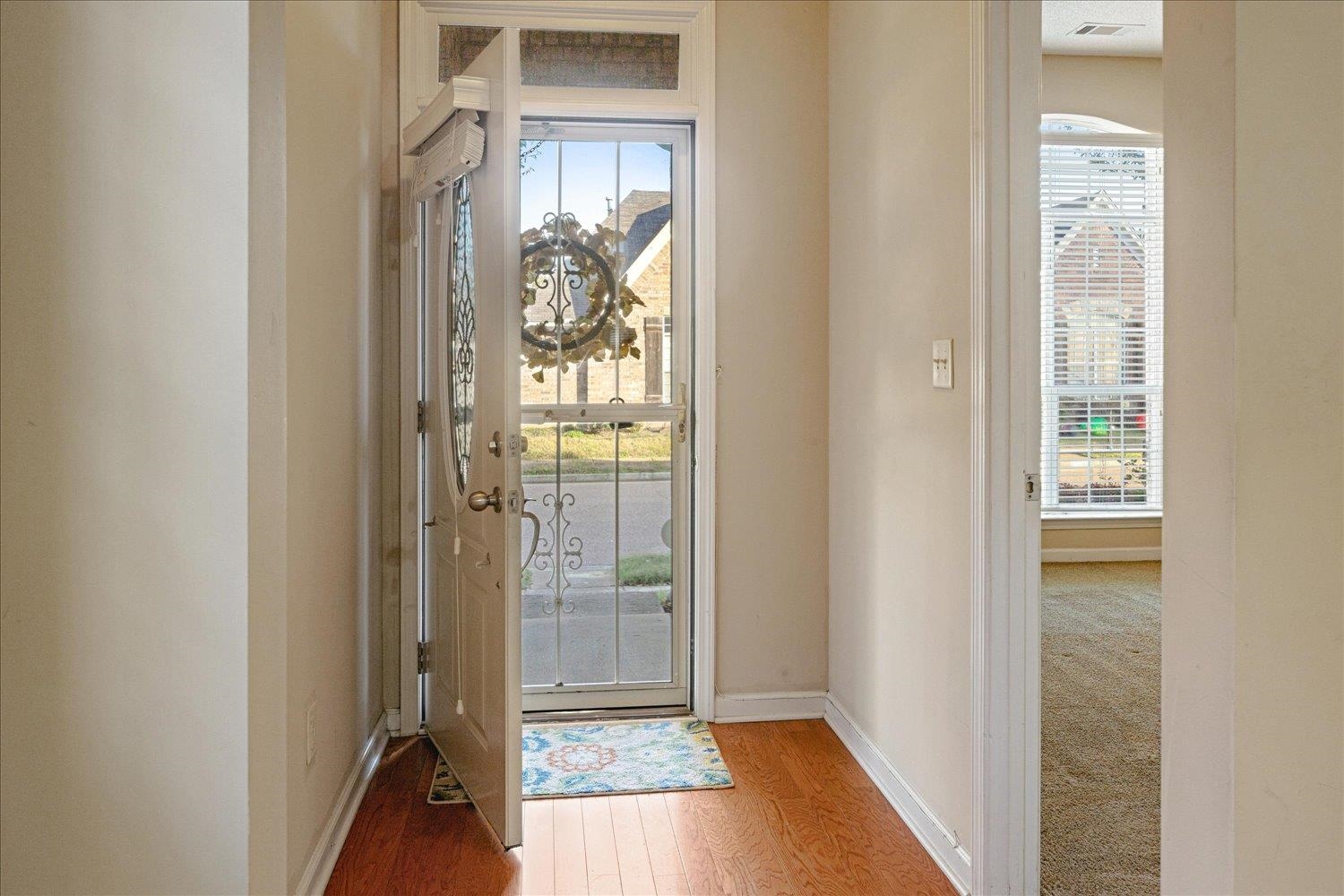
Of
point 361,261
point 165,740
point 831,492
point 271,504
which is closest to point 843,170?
point 831,492

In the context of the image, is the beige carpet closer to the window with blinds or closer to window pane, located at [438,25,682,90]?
the window with blinds

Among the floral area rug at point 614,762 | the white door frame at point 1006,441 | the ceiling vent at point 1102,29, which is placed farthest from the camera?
the ceiling vent at point 1102,29

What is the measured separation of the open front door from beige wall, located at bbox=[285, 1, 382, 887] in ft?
0.66

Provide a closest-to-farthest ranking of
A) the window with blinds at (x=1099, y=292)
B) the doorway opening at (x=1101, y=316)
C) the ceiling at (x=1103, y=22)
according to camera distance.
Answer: the ceiling at (x=1103, y=22) → the doorway opening at (x=1101, y=316) → the window with blinds at (x=1099, y=292)

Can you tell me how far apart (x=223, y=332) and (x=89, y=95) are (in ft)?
0.89

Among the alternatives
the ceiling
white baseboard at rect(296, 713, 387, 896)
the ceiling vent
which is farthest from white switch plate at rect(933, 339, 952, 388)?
the ceiling vent

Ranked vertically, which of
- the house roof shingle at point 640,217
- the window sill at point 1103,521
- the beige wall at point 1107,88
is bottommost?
the window sill at point 1103,521

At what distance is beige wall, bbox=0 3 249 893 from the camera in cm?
94

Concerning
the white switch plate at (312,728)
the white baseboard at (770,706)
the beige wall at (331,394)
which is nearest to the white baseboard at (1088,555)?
the white baseboard at (770,706)

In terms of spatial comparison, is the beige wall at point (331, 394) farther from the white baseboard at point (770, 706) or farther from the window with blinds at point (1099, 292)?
the window with blinds at point (1099, 292)

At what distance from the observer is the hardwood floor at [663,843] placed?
88.7 inches

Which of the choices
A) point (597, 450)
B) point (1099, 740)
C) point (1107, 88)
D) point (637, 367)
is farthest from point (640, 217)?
point (1107, 88)

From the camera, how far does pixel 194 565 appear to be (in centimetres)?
96

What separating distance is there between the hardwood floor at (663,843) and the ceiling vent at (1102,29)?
4.20 metres
